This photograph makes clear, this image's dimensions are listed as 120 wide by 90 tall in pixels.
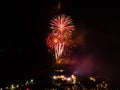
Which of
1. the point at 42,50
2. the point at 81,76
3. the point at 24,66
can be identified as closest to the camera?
the point at 81,76

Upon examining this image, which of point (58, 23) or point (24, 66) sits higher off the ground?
point (58, 23)

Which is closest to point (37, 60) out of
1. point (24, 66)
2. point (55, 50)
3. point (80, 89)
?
point (24, 66)

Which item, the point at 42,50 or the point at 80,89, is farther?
the point at 42,50

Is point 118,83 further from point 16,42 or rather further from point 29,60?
point 16,42

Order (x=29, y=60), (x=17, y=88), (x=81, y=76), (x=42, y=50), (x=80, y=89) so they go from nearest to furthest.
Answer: (x=17, y=88) → (x=80, y=89) → (x=81, y=76) → (x=29, y=60) → (x=42, y=50)

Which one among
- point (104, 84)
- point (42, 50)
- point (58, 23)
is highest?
point (58, 23)

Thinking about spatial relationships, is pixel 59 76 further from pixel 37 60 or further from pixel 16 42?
pixel 16 42

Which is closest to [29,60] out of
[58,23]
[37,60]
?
[37,60]
